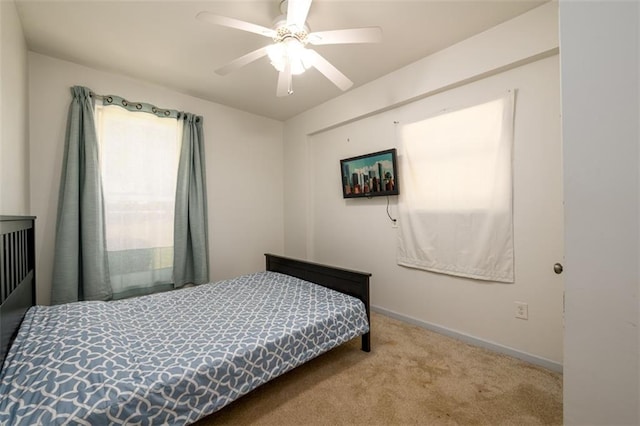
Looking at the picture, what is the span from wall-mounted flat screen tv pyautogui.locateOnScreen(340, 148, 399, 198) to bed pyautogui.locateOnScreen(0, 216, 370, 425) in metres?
1.06

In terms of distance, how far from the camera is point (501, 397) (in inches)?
61.7

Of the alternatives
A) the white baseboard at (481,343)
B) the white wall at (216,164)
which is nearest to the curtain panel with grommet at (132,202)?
the white wall at (216,164)

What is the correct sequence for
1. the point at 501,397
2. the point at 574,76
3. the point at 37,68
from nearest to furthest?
the point at 574,76 → the point at 501,397 → the point at 37,68

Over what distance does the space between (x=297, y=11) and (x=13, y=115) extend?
189 centimetres

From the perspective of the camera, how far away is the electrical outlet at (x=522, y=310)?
6.45 feet

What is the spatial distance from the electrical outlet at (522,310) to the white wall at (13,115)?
330cm

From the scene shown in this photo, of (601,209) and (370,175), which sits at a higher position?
(370,175)

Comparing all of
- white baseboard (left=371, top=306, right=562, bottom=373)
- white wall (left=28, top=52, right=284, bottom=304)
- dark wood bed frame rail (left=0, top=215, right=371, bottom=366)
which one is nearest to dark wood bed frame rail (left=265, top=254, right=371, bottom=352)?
dark wood bed frame rail (left=0, top=215, right=371, bottom=366)

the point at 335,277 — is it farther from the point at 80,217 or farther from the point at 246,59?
the point at 80,217

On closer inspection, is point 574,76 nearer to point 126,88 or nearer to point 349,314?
point 349,314

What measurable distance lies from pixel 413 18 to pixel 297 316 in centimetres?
223

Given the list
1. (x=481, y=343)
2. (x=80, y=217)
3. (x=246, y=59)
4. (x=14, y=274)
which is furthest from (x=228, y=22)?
(x=481, y=343)

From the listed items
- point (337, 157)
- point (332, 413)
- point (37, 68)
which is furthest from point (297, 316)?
point (37, 68)

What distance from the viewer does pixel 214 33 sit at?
203cm
